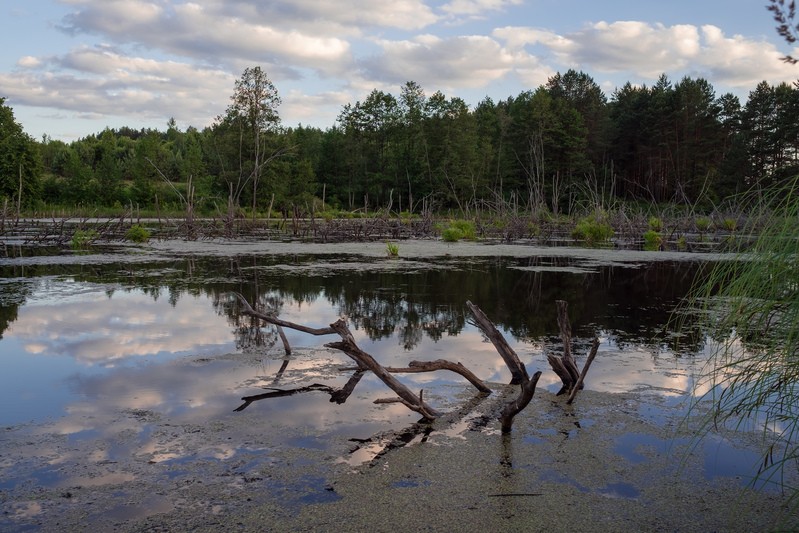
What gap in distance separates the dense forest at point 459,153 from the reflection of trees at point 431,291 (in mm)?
33128

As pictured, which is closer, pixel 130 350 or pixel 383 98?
pixel 130 350

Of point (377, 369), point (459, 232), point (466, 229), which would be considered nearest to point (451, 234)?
point (459, 232)

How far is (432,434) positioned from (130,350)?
3.83 meters

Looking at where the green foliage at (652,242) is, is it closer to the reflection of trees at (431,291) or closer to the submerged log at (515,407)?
the reflection of trees at (431,291)

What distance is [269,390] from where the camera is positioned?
5434 millimetres

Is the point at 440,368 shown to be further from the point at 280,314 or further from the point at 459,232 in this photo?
the point at 459,232

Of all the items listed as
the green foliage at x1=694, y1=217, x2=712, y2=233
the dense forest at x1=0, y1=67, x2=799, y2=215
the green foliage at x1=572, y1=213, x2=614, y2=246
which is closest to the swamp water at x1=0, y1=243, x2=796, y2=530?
the green foliage at x1=572, y1=213, x2=614, y2=246

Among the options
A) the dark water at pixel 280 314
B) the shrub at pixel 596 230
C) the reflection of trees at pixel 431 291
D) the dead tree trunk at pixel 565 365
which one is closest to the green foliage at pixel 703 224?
the shrub at pixel 596 230

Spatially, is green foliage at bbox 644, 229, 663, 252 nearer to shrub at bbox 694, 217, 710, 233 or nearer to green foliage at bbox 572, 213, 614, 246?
green foliage at bbox 572, 213, 614, 246

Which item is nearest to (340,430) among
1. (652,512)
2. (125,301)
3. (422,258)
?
(652,512)

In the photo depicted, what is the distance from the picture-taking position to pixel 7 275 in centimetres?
1292

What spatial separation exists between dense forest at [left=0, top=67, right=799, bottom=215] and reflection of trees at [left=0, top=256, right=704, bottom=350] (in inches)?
1304

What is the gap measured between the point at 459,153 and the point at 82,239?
44.6 meters

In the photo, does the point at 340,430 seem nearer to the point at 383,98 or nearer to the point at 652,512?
the point at 652,512
